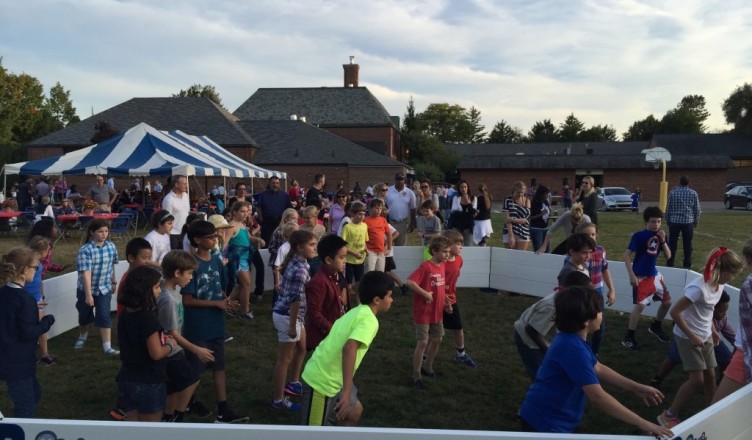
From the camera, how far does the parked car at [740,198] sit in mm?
33494

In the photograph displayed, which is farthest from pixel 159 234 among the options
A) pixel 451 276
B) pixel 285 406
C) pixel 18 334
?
pixel 451 276

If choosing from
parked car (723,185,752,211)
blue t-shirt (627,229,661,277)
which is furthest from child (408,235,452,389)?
parked car (723,185,752,211)

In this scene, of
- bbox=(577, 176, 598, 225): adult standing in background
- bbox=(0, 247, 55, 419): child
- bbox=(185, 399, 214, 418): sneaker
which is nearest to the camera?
bbox=(0, 247, 55, 419): child

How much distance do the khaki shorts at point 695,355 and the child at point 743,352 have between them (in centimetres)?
69

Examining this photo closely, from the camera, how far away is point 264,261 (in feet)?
34.5

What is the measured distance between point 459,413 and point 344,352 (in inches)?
86.5

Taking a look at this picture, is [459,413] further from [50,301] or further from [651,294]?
[50,301]

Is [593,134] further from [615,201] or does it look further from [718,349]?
[718,349]

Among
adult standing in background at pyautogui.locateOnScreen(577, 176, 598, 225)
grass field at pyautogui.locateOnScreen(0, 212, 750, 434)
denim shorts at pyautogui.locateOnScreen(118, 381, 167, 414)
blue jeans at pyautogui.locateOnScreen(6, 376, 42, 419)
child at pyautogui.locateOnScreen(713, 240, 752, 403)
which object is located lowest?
grass field at pyautogui.locateOnScreen(0, 212, 750, 434)

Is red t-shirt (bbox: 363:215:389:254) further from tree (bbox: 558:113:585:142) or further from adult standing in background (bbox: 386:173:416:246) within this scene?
tree (bbox: 558:113:585:142)

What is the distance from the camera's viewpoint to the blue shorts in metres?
6.80

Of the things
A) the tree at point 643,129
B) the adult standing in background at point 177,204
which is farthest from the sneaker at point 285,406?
the tree at point 643,129

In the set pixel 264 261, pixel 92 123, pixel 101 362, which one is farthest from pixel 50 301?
pixel 92 123

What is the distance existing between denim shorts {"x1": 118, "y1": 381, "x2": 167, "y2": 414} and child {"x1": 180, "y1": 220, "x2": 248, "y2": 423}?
784mm
